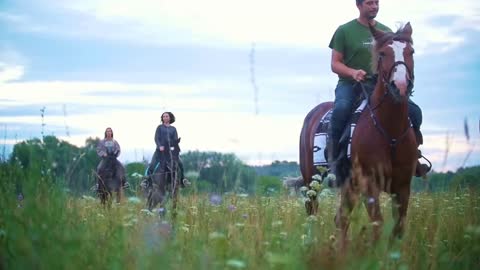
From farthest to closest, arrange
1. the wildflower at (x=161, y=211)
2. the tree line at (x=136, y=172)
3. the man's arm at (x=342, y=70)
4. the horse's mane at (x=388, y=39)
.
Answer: the man's arm at (x=342, y=70), the horse's mane at (x=388, y=39), the wildflower at (x=161, y=211), the tree line at (x=136, y=172)

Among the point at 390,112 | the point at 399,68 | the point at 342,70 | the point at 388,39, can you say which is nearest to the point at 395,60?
the point at 399,68

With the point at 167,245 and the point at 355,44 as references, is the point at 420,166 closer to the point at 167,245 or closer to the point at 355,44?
the point at 355,44

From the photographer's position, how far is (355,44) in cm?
877

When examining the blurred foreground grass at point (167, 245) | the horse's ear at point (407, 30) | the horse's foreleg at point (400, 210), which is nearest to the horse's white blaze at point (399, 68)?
the horse's ear at point (407, 30)

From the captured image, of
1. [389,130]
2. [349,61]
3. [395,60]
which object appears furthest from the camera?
[349,61]

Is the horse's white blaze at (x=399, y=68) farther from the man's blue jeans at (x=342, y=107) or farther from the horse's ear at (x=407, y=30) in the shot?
the man's blue jeans at (x=342, y=107)

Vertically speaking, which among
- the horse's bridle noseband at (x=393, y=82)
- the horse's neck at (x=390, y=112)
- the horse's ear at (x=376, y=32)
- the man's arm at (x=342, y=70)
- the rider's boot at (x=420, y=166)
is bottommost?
the rider's boot at (x=420, y=166)

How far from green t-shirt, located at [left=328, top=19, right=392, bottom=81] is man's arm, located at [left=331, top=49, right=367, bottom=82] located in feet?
0.23

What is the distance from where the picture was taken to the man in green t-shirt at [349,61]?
28.3ft

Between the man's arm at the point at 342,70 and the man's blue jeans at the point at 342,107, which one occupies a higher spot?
the man's arm at the point at 342,70

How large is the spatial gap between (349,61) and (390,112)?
48.9 inches

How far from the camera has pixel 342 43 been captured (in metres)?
8.85

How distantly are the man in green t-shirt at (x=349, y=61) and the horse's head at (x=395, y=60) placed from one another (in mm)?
714

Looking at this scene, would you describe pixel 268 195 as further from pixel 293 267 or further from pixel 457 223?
pixel 293 267
